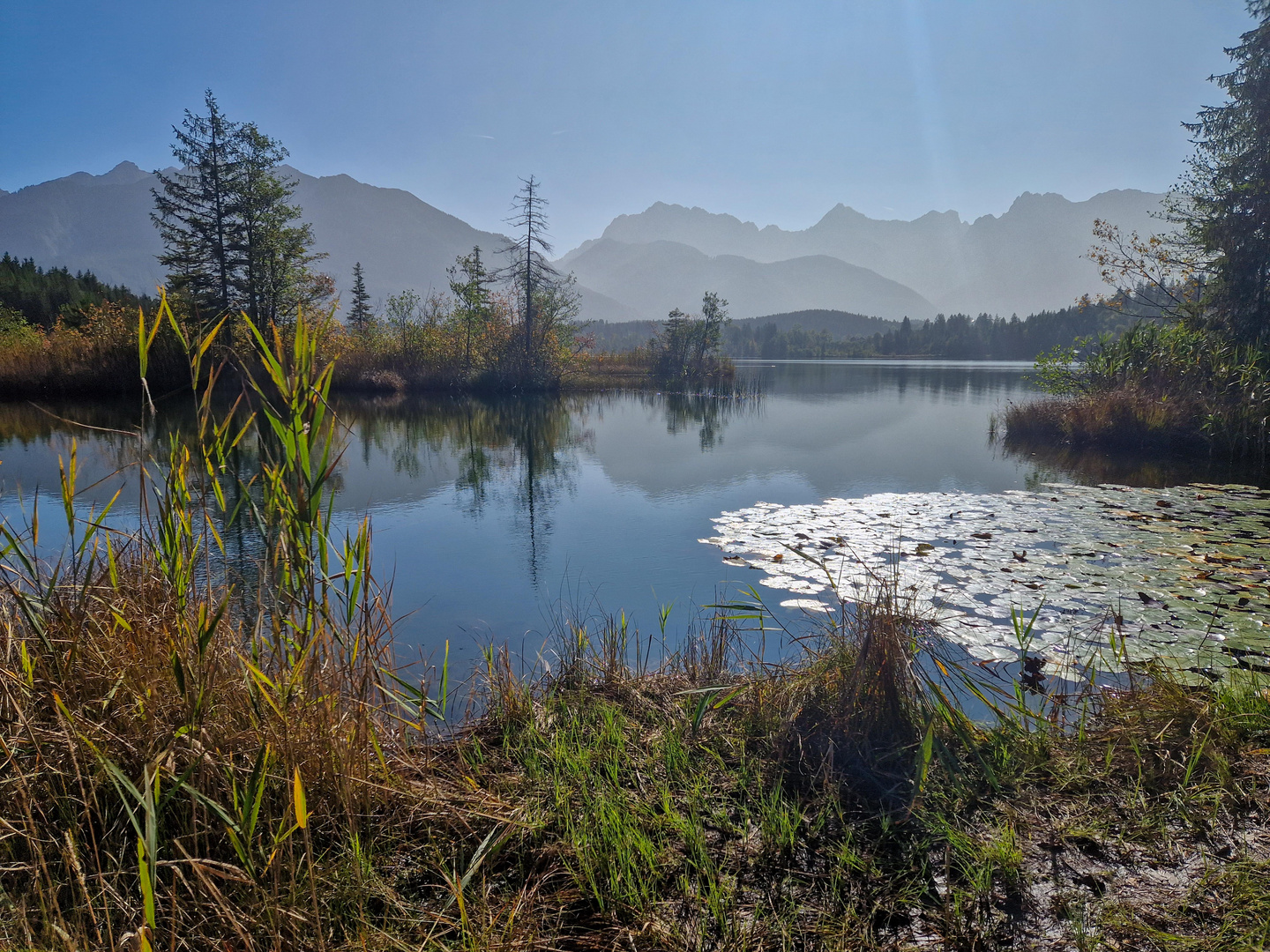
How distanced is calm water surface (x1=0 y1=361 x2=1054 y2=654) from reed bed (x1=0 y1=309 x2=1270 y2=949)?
66cm

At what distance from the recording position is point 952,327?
96938 millimetres

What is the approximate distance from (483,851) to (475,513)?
6.56 meters

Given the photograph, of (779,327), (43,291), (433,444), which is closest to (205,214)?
(433,444)

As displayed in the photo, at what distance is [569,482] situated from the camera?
10.4 meters

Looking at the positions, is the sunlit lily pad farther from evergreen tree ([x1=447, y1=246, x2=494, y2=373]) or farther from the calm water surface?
evergreen tree ([x1=447, y1=246, x2=494, y2=373])

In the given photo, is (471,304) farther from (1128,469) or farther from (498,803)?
(498,803)

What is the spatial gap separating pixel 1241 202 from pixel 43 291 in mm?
63939

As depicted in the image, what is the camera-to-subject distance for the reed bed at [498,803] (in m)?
1.58

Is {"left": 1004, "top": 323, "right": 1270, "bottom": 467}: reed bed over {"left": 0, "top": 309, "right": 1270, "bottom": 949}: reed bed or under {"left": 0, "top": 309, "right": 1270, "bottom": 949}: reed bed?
over

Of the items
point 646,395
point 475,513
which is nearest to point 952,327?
point 646,395

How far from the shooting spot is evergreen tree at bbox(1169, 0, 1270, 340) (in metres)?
15.0

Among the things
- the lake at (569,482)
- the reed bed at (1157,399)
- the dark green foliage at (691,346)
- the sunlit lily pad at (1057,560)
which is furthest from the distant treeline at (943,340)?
the sunlit lily pad at (1057,560)

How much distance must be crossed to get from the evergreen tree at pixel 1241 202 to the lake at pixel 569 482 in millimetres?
5990

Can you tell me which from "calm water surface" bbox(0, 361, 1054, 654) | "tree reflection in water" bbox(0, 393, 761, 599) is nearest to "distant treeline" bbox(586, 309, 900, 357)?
"tree reflection in water" bbox(0, 393, 761, 599)
